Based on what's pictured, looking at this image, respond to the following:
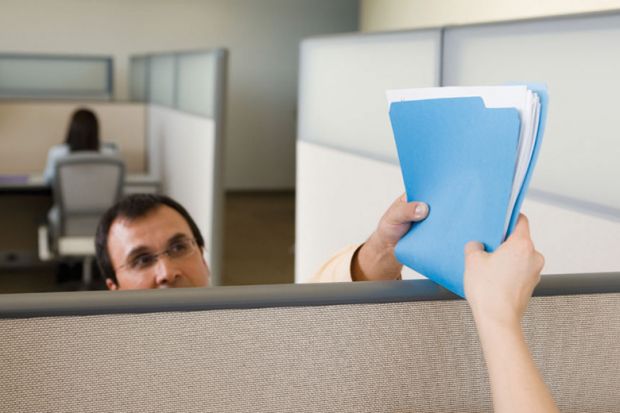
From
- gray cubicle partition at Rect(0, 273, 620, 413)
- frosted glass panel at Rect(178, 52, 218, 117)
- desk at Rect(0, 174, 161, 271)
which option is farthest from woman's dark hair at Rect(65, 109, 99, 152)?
gray cubicle partition at Rect(0, 273, 620, 413)

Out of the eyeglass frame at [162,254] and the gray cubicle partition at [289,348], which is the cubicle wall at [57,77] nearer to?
the eyeglass frame at [162,254]

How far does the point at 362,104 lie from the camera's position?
229cm

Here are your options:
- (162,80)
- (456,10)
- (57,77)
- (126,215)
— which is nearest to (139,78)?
(162,80)

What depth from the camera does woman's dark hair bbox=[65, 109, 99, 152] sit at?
4.89 meters

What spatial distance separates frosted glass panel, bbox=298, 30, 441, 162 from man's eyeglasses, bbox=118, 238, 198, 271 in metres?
0.58

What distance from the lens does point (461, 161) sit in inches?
30.4

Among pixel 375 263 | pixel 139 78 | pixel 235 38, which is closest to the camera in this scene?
pixel 375 263

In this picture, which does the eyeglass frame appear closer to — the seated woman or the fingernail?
the fingernail

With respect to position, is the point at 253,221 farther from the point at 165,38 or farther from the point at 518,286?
the point at 518,286

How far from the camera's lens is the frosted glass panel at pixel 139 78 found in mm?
6055

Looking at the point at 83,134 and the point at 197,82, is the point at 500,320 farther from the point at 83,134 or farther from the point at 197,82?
the point at 83,134

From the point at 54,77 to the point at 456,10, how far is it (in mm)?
4008

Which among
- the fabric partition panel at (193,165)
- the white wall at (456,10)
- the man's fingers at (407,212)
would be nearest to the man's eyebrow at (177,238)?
the man's fingers at (407,212)

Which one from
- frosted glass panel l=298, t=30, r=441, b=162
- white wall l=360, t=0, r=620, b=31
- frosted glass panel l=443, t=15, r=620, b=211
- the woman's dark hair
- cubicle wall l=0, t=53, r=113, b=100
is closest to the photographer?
frosted glass panel l=443, t=15, r=620, b=211
